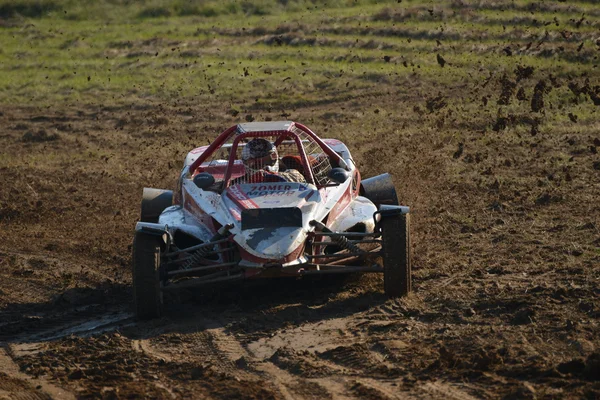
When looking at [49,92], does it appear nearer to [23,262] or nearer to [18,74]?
[18,74]

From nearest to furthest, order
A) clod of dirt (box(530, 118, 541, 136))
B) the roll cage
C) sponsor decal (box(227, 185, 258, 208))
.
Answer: sponsor decal (box(227, 185, 258, 208)) → the roll cage → clod of dirt (box(530, 118, 541, 136))

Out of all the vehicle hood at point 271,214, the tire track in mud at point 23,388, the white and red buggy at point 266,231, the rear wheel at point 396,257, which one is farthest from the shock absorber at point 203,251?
the tire track in mud at point 23,388

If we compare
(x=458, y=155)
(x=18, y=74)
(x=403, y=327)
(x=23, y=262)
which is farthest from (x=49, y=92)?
(x=403, y=327)

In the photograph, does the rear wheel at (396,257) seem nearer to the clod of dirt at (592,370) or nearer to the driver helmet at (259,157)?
the driver helmet at (259,157)

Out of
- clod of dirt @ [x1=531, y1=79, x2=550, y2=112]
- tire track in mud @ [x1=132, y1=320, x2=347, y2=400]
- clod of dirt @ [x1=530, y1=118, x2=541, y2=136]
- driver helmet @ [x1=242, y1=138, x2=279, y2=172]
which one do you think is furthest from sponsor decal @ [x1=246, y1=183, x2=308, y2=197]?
clod of dirt @ [x1=531, y1=79, x2=550, y2=112]

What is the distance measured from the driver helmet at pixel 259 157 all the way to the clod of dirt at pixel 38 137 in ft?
33.7

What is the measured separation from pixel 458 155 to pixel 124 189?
5.34 m

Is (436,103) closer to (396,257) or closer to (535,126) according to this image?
(535,126)

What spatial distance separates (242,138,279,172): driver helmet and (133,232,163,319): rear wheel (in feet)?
7.74

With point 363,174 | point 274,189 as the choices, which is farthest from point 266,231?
point 363,174

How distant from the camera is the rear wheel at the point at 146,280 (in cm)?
938

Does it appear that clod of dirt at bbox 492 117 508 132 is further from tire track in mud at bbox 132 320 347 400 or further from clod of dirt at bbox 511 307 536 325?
tire track in mud at bbox 132 320 347 400

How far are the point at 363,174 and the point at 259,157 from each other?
5199mm

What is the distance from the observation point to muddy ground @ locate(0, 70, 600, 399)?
292 inches
